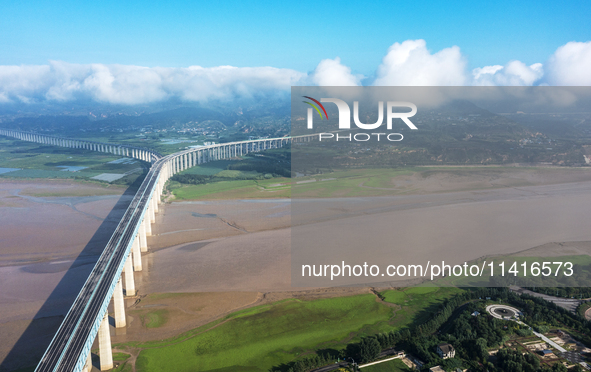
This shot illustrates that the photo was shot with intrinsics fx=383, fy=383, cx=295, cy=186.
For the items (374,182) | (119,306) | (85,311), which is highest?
(374,182)

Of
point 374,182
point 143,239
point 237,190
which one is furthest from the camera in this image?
point 374,182

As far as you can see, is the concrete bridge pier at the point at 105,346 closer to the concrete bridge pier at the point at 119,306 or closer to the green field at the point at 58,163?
the concrete bridge pier at the point at 119,306

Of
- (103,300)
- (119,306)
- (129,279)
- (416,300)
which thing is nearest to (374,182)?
(416,300)

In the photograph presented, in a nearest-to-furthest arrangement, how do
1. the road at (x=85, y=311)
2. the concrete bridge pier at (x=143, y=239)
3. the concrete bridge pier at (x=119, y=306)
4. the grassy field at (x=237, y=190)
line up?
1. the road at (x=85, y=311)
2. the concrete bridge pier at (x=119, y=306)
3. the concrete bridge pier at (x=143, y=239)
4. the grassy field at (x=237, y=190)

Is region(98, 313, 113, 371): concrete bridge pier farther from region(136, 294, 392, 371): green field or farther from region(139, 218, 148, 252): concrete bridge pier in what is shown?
region(139, 218, 148, 252): concrete bridge pier

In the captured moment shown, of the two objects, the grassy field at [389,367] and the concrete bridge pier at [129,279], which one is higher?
the concrete bridge pier at [129,279]

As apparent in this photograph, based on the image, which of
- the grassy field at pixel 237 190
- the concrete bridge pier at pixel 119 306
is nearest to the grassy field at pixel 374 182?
the grassy field at pixel 237 190

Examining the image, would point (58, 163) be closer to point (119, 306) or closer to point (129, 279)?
point (129, 279)
